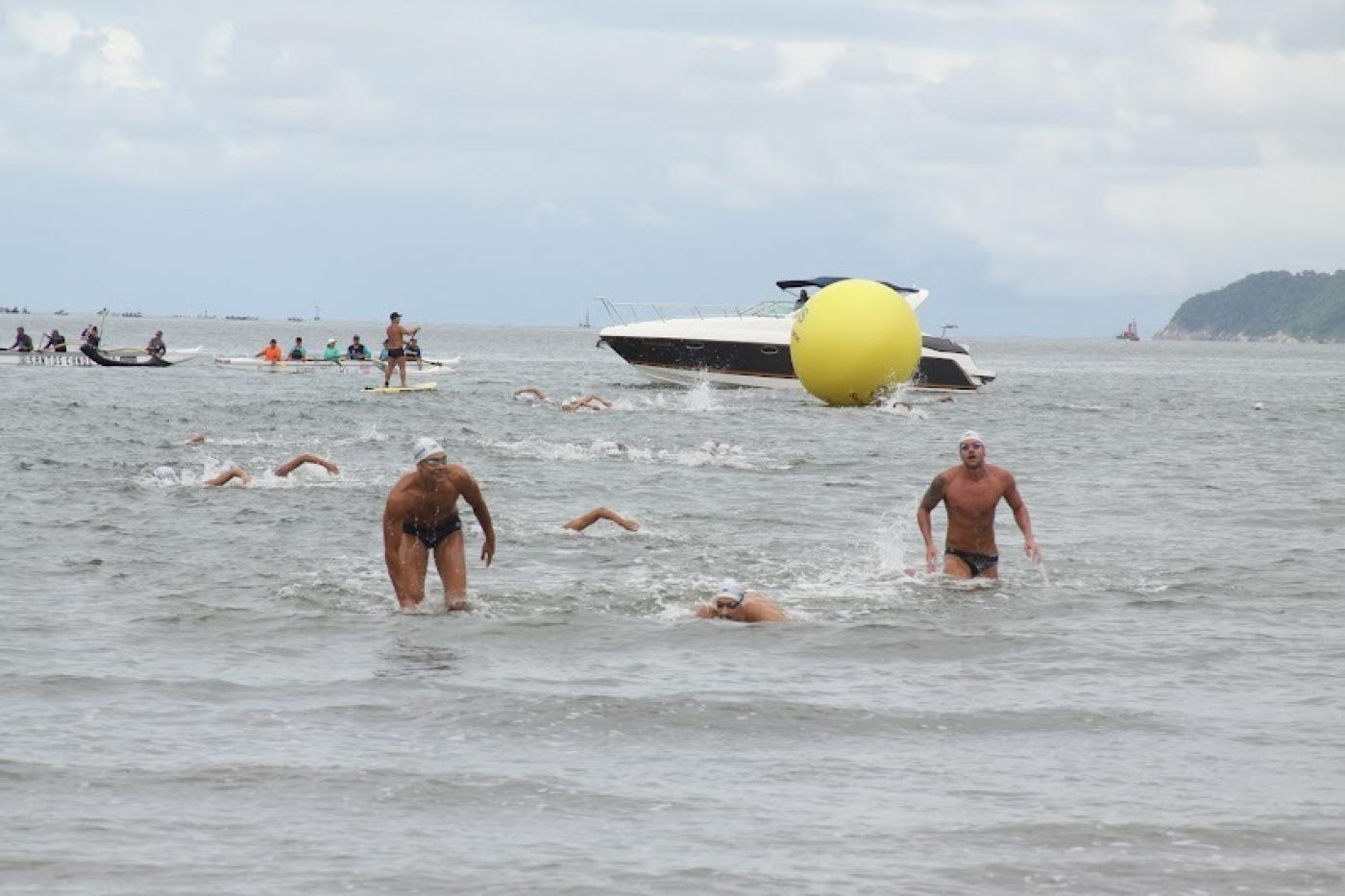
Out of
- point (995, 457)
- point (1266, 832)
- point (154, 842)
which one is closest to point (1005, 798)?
point (1266, 832)

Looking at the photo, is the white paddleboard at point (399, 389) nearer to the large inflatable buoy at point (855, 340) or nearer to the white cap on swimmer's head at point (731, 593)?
the large inflatable buoy at point (855, 340)

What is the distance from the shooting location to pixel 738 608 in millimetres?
13281

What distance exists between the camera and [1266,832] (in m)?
8.43

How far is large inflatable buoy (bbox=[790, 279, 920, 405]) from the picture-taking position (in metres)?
33.3

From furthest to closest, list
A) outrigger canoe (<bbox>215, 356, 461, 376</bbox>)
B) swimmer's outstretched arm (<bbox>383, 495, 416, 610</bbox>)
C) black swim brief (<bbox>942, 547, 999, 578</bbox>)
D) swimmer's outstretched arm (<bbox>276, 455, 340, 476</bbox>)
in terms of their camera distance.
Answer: outrigger canoe (<bbox>215, 356, 461, 376</bbox>) < swimmer's outstretched arm (<bbox>276, 455, 340, 476</bbox>) < black swim brief (<bbox>942, 547, 999, 578</bbox>) < swimmer's outstretched arm (<bbox>383, 495, 416, 610</bbox>)

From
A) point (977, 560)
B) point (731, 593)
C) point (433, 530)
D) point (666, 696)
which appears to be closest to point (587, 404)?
point (977, 560)

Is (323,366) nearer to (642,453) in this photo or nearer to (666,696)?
(642,453)

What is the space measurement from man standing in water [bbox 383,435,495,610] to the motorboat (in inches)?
1108

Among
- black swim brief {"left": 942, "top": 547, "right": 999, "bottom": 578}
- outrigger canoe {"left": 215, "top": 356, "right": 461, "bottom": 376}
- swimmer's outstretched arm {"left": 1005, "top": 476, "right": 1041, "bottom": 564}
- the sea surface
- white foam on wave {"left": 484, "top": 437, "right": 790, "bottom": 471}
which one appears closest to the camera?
the sea surface

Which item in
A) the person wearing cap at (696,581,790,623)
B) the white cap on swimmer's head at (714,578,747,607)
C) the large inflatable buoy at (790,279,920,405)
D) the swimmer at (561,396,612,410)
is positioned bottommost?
the person wearing cap at (696,581,790,623)

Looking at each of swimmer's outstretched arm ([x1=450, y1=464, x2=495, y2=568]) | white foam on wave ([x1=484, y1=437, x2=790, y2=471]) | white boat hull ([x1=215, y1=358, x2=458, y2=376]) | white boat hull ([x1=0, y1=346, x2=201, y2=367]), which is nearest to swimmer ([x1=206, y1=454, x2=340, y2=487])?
white foam on wave ([x1=484, y1=437, x2=790, y2=471])

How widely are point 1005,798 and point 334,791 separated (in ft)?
10.7

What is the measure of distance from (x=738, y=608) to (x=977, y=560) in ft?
8.59

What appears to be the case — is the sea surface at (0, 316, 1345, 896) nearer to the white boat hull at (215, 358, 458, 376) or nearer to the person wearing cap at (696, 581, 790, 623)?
the person wearing cap at (696, 581, 790, 623)
